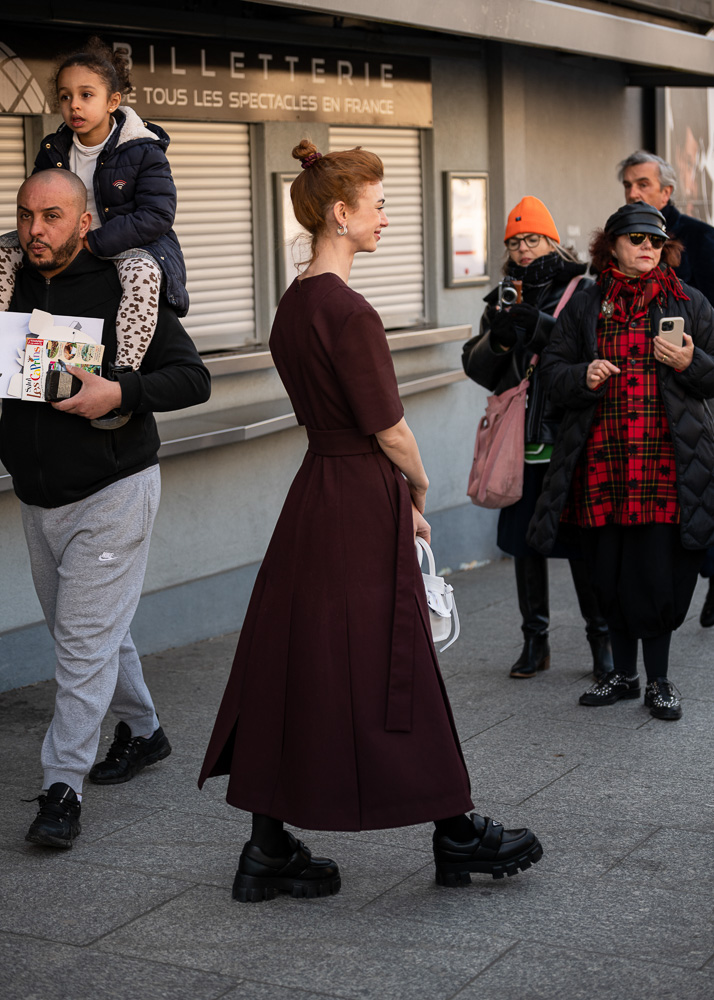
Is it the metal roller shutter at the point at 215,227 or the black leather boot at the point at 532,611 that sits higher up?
the metal roller shutter at the point at 215,227

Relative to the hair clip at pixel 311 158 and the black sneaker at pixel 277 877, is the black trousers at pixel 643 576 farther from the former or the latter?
the hair clip at pixel 311 158

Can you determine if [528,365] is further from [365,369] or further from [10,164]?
[365,369]

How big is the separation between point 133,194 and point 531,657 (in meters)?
2.91

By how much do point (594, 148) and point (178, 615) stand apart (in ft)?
17.9

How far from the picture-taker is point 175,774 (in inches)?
209

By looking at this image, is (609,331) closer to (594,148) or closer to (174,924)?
(174,924)

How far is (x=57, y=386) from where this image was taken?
4.51 metres

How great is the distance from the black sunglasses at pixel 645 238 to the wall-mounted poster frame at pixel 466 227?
362cm

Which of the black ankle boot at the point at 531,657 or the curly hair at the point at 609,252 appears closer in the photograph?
the curly hair at the point at 609,252

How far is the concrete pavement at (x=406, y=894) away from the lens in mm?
3627

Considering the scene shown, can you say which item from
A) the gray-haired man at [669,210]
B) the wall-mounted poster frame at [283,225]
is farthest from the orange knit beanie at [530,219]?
the wall-mounted poster frame at [283,225]

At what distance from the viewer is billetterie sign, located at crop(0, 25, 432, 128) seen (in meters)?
6.33

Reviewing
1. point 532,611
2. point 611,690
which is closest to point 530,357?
point 532,611

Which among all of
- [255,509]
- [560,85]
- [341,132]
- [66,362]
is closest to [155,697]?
[255,509]
